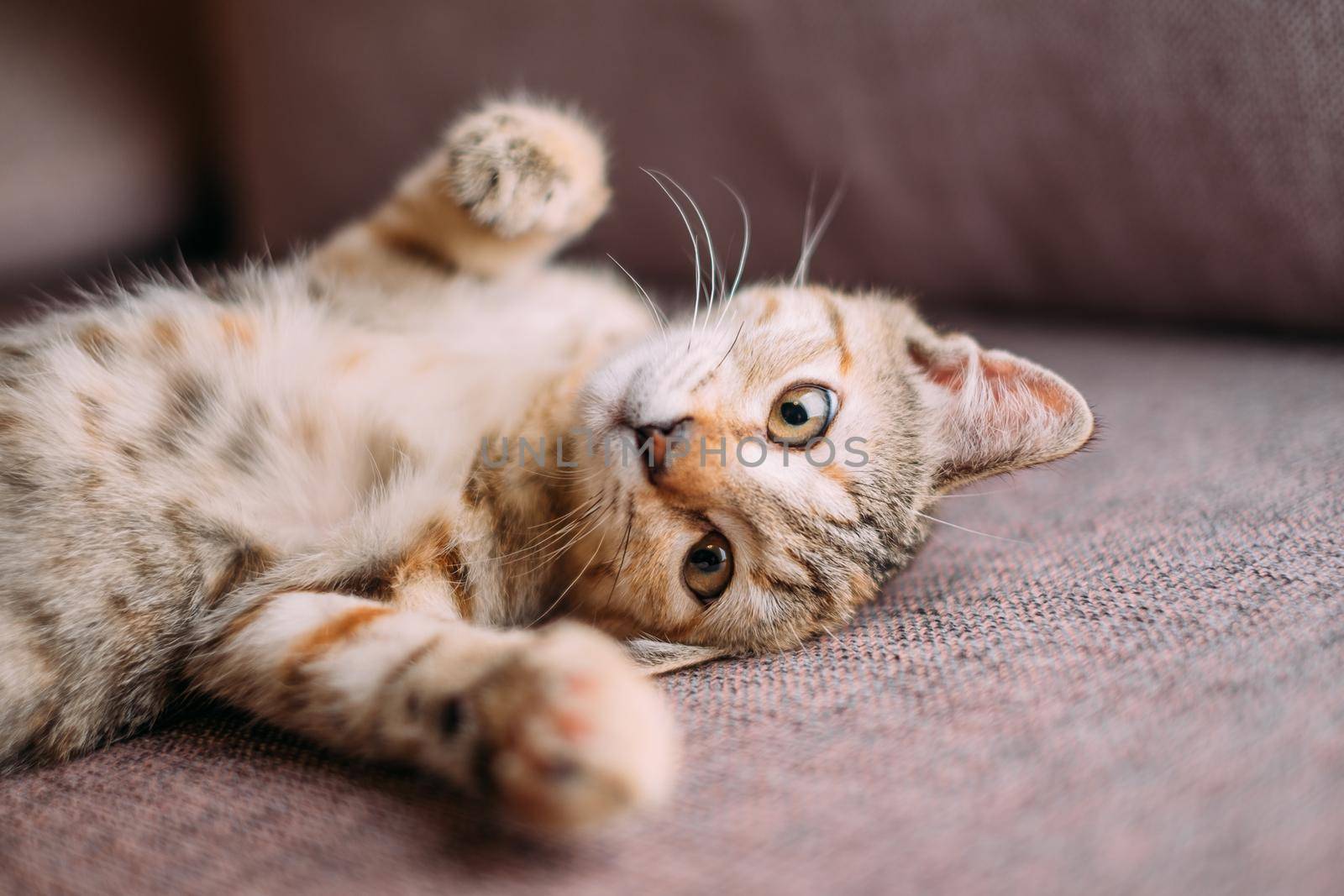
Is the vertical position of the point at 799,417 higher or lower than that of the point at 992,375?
lower

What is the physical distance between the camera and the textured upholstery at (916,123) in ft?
4.95

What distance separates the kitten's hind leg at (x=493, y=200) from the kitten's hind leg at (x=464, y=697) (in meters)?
0.63

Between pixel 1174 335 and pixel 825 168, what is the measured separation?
0.79m

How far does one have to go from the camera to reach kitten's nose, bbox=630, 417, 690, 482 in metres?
1.06

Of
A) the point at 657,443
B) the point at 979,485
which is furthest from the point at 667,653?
Answer: the point at 979,485

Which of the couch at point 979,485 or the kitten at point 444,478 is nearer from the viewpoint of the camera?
the couch at point 979,485

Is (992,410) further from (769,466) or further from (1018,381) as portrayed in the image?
(769,466)

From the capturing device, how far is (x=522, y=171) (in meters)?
1.31

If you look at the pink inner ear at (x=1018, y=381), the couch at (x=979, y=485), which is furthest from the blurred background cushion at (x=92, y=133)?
the pink inner ear at (x=1018, y=381)

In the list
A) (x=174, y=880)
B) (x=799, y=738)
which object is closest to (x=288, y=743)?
(x=174, y=880)

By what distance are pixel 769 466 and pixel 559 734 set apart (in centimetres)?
50

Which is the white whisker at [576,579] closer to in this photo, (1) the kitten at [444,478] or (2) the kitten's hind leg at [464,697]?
(1) the kitten at [444,478]

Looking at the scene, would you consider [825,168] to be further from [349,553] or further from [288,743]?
[288,743]

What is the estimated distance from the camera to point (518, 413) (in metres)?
1.25
